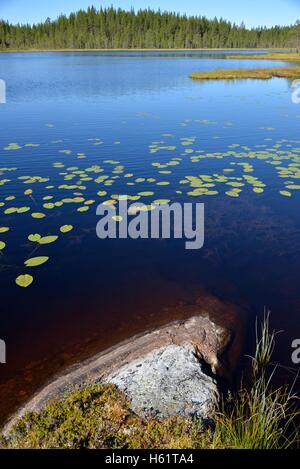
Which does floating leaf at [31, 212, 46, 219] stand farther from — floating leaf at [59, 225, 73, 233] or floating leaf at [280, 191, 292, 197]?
floating leaf at [280, 191, 292, 197]

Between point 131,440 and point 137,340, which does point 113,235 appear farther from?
point 131,440

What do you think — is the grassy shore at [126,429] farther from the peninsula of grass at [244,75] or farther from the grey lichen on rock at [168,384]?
the peninsula of grass at [244,75]

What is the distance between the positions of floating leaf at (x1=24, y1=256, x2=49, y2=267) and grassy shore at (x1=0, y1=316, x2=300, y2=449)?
422 centimetres

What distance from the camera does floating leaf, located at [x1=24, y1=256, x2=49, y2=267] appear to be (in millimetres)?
8523

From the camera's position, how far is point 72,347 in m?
6.28

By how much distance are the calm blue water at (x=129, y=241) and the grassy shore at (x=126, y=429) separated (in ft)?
3.06

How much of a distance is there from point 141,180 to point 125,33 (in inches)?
6366

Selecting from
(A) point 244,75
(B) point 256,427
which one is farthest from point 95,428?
(A) point 244,75

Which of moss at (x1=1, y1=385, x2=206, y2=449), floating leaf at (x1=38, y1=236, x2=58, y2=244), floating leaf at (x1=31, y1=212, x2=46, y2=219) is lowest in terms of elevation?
moss at (x1=1, y1=385, x2=206, y2=449)

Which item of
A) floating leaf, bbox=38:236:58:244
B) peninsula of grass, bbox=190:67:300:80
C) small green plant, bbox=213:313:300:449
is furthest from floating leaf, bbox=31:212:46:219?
peninsula of grass, bbox=190:67:300:80

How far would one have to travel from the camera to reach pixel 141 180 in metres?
13.5

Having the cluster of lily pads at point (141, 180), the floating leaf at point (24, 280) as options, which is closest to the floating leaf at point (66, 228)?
the cluster of lily pads at point (141, 180)

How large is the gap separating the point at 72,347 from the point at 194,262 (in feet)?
12.8
